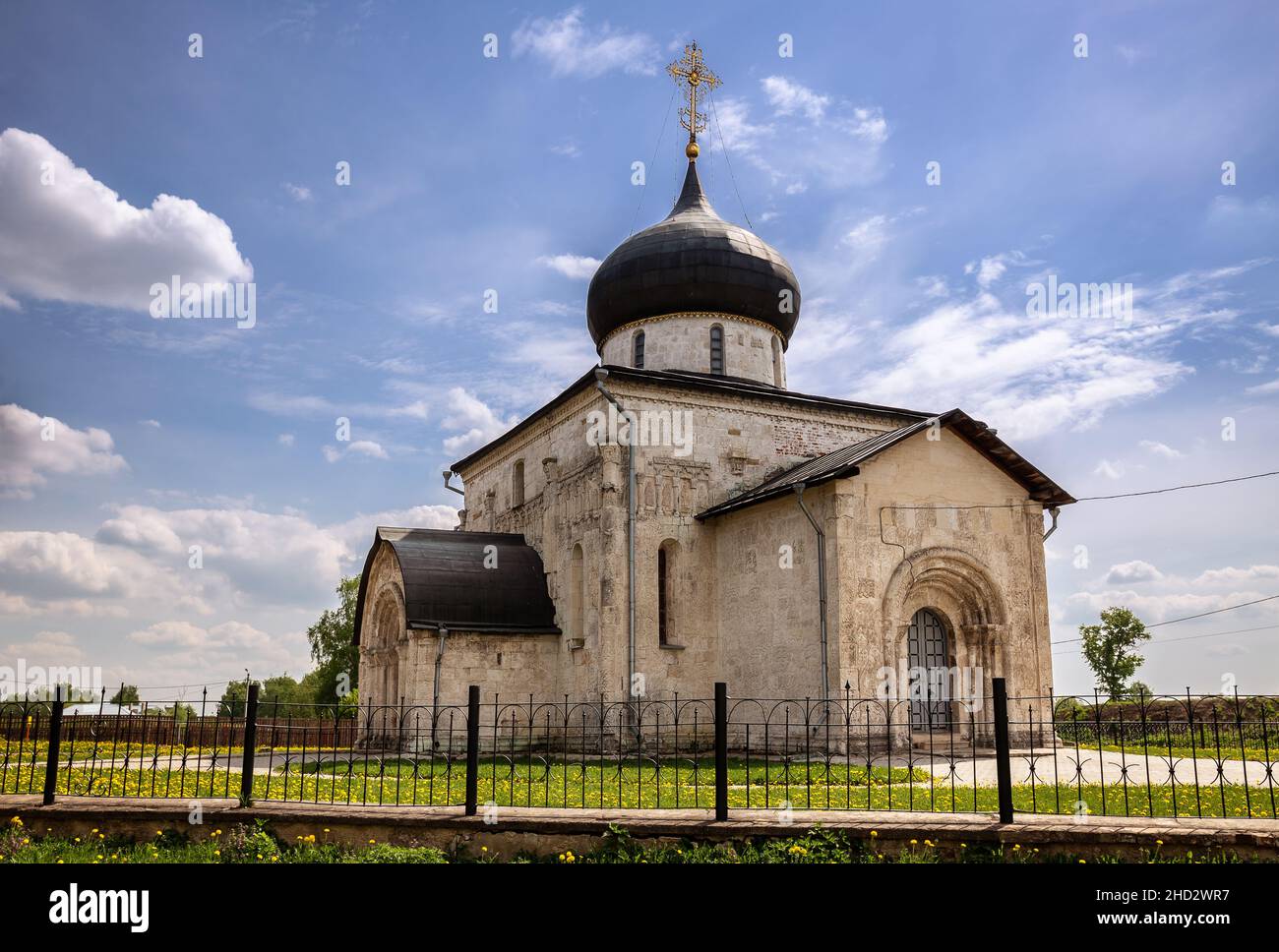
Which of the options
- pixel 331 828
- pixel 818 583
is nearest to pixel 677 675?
pixel 818 583

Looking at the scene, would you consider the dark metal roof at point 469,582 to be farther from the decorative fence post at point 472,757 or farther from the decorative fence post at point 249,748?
the decorative fence post at point 472,757

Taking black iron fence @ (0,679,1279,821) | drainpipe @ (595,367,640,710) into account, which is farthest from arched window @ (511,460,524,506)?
black iron fence @ (0,679,1279,821)

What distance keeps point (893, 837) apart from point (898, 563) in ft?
29.2

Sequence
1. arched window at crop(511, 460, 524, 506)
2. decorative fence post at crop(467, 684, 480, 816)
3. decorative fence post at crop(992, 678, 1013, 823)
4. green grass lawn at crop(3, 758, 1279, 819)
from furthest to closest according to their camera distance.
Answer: arched window at crop(511, 460, 524, 506)
green grass lawn at crop(3, 758, 1279, 819)
decorative fence post at crop(467, 684, 480, 816)
decorative fence post at crop(992, 678, 1013, 823)

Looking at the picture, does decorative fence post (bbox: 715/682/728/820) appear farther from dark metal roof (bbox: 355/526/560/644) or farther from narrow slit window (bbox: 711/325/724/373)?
narrow slit window (bbox: 711/325/724/373)

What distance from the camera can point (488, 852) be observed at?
718 cm

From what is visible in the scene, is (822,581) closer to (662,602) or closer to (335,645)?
(662,602)

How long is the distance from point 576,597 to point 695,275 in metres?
6.77

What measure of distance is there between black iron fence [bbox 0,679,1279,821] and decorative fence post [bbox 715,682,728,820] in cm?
2

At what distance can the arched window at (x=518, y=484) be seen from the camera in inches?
832

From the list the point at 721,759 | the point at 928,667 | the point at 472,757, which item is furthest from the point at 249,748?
the point at 928,667

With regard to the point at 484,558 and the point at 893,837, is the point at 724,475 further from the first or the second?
the point at 893,837

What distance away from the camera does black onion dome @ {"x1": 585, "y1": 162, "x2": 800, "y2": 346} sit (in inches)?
787

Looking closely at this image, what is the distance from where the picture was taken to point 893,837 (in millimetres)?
6773
